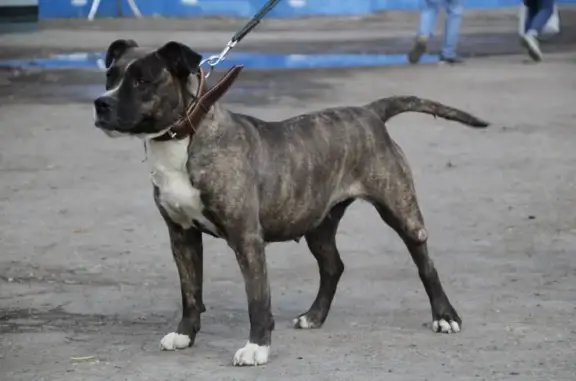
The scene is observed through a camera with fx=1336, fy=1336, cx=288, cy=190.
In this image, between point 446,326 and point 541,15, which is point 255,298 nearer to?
point 446,326

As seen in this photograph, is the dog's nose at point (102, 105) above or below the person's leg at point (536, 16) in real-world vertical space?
above

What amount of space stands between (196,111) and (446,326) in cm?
169

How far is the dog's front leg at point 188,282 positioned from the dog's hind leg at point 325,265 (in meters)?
0.62

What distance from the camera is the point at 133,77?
18.4 ft

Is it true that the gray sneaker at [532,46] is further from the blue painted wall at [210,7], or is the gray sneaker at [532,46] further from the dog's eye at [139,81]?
the dog's eye at [139,81]

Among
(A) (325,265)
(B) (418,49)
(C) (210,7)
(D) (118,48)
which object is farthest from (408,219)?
(C) (210,7)

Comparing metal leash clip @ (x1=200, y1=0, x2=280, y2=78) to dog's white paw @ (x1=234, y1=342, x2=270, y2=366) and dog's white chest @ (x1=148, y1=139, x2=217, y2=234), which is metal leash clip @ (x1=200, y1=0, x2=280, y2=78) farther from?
dog's white paw @ (x1=234, y1=342, x2=270, y2=366)

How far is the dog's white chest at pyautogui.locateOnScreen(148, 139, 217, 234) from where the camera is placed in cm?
575

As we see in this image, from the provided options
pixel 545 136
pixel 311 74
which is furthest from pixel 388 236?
pixel 311 74

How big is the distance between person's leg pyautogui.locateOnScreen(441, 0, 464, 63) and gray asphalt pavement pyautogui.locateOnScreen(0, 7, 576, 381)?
13.4ft

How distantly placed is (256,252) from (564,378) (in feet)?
4.67

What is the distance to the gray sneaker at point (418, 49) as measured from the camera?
1761cm

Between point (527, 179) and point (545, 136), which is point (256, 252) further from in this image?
point (545, 136)

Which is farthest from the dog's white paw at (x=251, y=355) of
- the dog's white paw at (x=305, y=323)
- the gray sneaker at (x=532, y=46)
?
the gray sneaker at (x=532, y=46)
